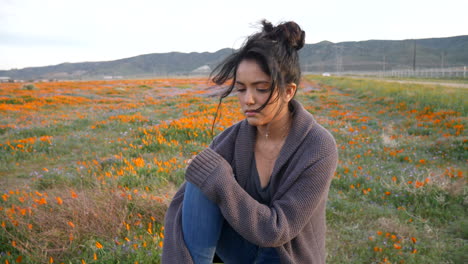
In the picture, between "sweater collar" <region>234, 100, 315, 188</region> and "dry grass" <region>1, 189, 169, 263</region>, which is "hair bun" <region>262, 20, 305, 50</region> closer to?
"sweater collar" <region>234, 100, 315, 188</region>

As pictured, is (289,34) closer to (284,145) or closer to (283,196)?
(284,145)

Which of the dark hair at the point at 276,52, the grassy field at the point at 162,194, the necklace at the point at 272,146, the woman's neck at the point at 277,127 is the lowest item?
the grassy field at the point at 162,194

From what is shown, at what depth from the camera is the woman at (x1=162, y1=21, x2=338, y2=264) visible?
1.56m

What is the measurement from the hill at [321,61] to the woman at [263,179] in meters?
100

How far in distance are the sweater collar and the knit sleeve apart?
177mm

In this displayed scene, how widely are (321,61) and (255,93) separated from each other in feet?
405

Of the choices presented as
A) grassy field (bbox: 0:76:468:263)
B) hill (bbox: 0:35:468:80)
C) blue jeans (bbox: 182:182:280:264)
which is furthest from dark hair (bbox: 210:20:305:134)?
hill (bbox: 0:35:468:80)

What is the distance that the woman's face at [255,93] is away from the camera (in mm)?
1776

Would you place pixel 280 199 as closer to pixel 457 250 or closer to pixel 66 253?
pixel 66 253

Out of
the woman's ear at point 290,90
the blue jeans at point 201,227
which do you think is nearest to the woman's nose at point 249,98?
the woman's ear at point 290,90

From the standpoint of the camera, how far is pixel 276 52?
1.73 meters

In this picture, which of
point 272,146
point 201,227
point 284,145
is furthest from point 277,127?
point 201,227

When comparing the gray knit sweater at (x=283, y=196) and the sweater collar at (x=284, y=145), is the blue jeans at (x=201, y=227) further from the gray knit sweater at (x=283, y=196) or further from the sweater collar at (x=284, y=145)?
the sweater collar at (x=284, y=145)

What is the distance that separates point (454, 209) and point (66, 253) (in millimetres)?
4311
